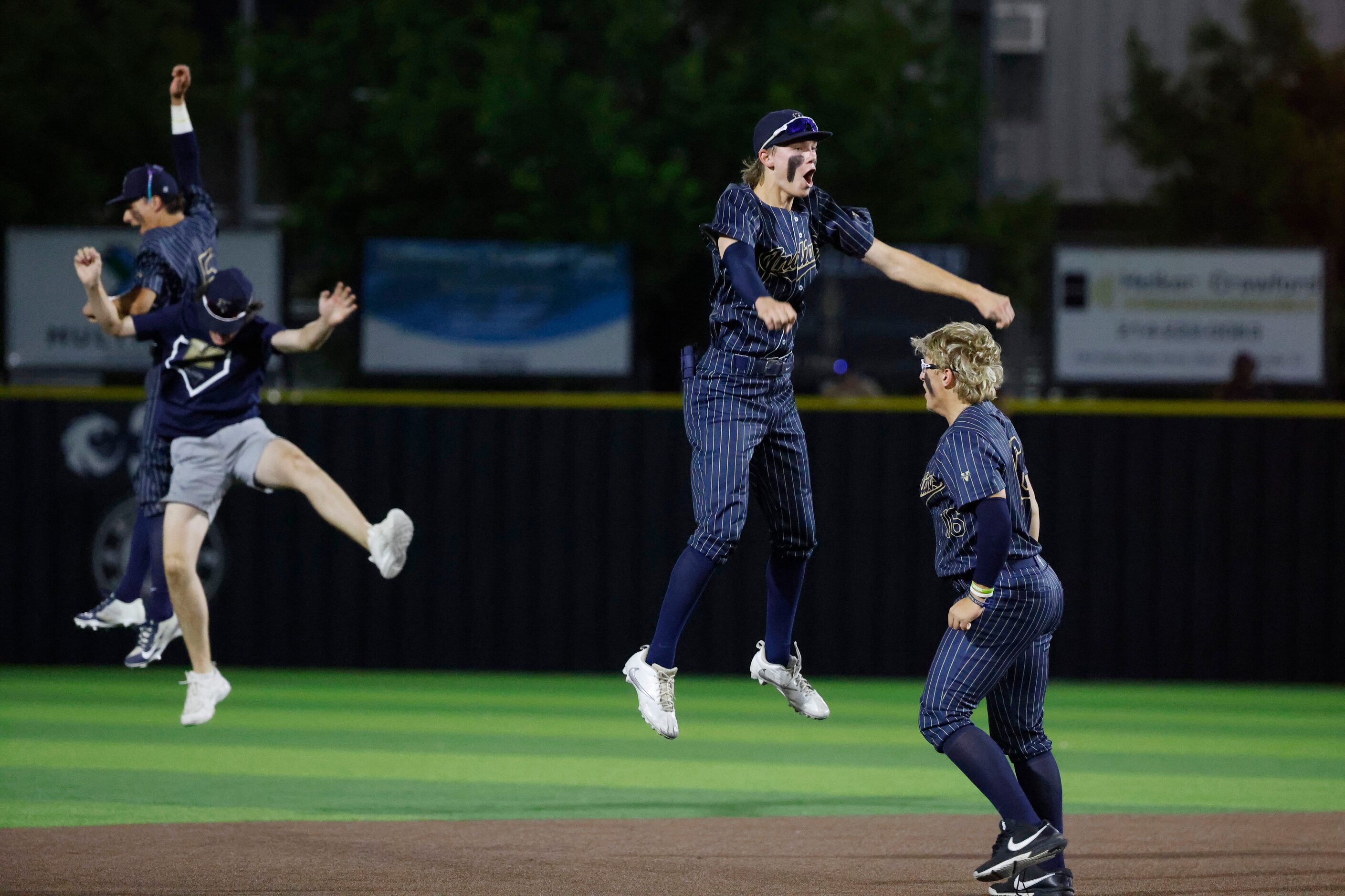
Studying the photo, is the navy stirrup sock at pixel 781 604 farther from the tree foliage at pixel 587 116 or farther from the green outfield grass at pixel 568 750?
the tree foliage at pixel 587 116

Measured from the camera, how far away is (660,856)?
7.15m

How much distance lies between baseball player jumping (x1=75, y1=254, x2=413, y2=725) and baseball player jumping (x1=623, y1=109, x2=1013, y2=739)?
201 centimetres

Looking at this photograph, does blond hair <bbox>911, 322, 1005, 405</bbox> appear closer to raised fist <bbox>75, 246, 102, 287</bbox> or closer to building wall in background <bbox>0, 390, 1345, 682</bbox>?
raised fist <bbox>75, 246, 102, 287</bbox>

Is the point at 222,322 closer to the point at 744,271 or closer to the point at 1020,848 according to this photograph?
the point at 744,271

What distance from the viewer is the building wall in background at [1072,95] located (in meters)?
40.9

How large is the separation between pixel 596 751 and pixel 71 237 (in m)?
8.11

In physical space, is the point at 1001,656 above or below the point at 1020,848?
above

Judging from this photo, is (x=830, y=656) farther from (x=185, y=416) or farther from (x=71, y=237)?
(x=71, y=237)

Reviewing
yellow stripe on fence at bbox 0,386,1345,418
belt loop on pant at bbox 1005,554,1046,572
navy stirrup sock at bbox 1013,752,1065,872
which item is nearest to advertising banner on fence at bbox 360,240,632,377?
yellow stripe on fence at bbox 0,386,1345,418

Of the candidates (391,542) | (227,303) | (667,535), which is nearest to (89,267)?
(227,303)

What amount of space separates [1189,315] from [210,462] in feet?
33.7

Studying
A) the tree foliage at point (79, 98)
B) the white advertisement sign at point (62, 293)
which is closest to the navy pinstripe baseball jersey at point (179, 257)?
the white advertisement sign at point (62, 293)

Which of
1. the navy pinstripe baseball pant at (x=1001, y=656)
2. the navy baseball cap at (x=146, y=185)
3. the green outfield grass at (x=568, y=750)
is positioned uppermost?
the navy baseball cap at (x=146, y=185)

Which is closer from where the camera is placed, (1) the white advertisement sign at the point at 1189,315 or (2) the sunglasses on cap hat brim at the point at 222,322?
(2) the sunglasses on cap hat brim at the point at 222,322
